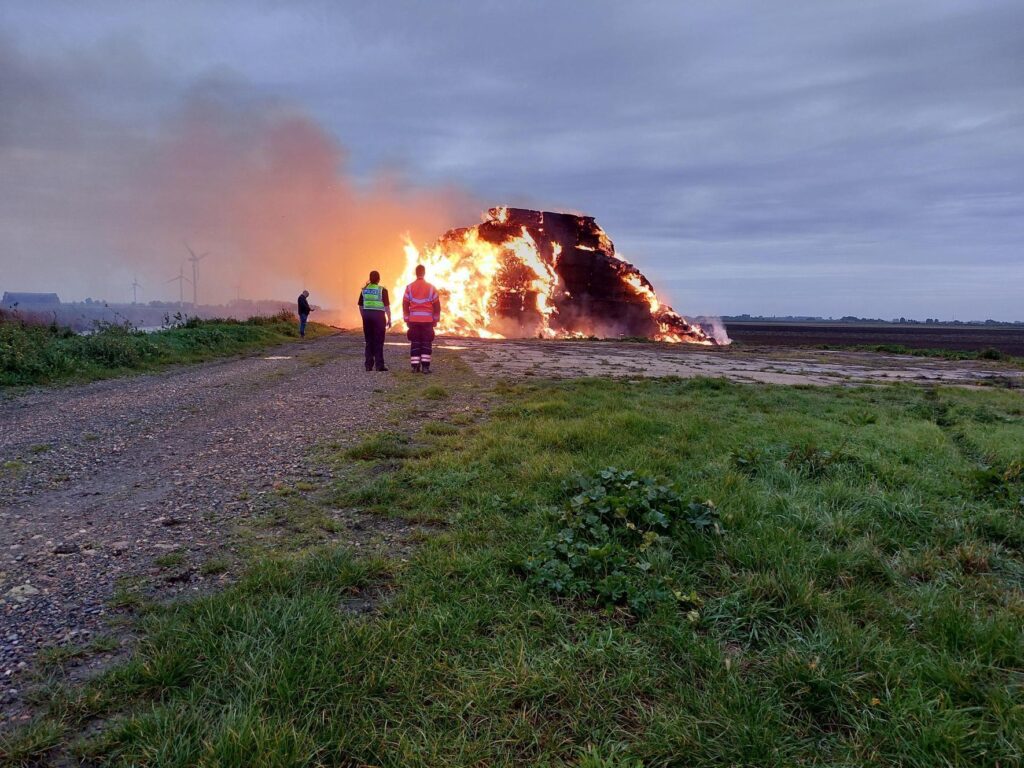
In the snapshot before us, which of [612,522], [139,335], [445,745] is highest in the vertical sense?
[139,335]

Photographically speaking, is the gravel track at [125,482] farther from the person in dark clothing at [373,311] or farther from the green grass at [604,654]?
the person in dark clothing at [373,311]

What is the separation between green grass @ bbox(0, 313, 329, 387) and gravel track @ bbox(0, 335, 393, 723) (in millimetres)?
1483

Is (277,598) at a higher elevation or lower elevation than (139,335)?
lower

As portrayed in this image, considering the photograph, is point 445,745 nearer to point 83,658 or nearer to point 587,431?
point 83,658

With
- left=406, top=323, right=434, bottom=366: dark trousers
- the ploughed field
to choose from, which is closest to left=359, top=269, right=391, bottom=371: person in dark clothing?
left=406, top=323, right=434, bottom=366: dark trousers

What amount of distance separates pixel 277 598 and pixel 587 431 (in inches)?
166

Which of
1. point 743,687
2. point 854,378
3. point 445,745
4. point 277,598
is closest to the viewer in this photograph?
point 445,745

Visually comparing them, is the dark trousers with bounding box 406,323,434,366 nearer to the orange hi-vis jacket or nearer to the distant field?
the orange hi-vis jacket

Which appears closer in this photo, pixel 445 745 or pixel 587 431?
pixel 445 745

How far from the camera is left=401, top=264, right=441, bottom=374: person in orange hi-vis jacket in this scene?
43.2 feet

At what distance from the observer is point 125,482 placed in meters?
5.00

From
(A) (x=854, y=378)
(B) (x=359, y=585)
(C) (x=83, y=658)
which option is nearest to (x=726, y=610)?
(B) (x=359, y=585)

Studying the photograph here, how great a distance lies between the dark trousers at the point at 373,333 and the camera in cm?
1339

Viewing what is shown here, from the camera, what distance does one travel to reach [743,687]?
2.39 metres
